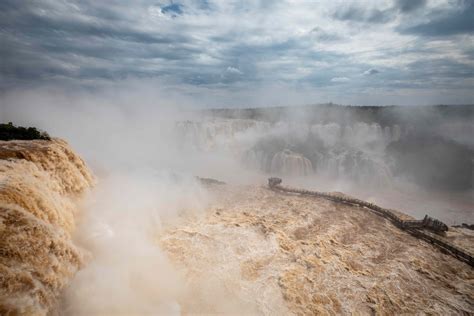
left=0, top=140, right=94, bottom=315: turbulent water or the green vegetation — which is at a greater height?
the green vegetation

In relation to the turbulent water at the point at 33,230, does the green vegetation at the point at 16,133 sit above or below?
above

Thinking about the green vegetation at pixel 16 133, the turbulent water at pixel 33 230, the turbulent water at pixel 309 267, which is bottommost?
the turbulent water at pixel 309 267

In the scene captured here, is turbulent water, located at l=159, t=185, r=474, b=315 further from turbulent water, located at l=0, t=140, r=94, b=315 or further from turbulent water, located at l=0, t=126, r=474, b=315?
turbulent water, located at l=0, t=140, r=94, b=315

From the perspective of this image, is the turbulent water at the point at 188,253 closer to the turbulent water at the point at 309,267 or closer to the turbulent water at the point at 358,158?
the turbulent water at the point at 309,267

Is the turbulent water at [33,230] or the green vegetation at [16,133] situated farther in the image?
the green vegetation at [16,133]

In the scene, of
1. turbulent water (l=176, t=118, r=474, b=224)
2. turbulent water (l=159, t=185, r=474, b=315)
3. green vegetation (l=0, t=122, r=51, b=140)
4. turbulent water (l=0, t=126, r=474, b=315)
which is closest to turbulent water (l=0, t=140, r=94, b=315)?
turbulent water (l=0, t=126, r=474, b=315)

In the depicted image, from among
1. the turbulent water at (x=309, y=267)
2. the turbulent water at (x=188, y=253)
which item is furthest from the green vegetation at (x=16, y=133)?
the turbulent water at (x=309, y=267)

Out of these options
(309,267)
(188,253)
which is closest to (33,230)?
(188,253)

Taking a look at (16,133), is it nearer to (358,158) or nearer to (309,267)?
(309,267)

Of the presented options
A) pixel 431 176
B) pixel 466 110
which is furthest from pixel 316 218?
pixel 466 110
